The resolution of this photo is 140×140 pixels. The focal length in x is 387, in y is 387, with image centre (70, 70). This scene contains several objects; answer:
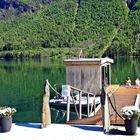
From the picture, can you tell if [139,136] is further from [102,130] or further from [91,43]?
[91,43]

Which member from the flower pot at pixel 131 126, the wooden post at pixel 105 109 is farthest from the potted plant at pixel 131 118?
the wooden post at pixel 105 109

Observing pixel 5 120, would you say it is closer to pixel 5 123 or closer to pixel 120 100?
pixel 5 123

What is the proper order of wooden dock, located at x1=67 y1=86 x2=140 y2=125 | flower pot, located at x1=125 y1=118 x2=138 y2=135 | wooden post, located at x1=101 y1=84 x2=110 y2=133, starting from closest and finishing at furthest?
flower pot, located at x1=125 y1=118 x2=138 y2=135 < wooden post, located at x1=101 y1=84 x2=110 y2=133 < wooden dock, located at x1=67 y1=86 x2=140 y2=125

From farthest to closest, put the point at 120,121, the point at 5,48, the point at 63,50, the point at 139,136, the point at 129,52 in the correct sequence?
the point at 5,48
the point at 63,50
the point at 129,52
the point at 120,121
the point at 139,136

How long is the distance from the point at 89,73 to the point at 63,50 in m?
143

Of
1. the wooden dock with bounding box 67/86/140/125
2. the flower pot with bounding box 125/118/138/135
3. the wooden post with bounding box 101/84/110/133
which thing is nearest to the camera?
the flower pot with bounding box 125/118/138/135

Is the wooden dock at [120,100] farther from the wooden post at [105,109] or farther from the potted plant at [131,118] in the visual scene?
the potted plant at [131,118]

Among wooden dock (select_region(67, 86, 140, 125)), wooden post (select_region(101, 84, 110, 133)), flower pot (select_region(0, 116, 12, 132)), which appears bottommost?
wooden dock (select_region(67, 86, 140, 125))

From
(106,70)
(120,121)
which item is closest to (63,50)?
(106,70)

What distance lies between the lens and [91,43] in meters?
193

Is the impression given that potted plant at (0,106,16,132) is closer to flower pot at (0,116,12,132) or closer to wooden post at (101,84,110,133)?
flower pot at (0,116,12,132)

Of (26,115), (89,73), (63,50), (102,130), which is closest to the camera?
(102,130)

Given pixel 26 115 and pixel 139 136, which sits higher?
pixel 139 136

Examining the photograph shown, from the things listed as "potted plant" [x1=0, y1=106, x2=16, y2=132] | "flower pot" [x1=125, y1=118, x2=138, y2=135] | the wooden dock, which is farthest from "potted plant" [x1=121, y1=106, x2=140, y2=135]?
the wooden dock
